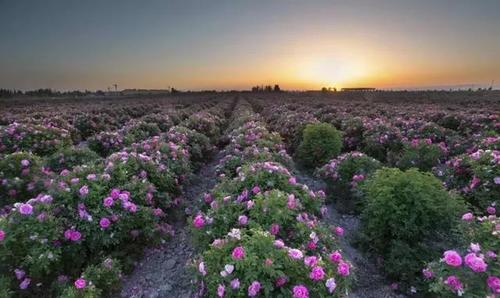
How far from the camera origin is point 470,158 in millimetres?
6457

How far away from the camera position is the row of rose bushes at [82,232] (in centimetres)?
431

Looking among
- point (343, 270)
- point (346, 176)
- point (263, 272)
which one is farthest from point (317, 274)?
point (346, 176)

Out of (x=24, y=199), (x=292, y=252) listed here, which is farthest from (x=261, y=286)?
(x=24, y=199)

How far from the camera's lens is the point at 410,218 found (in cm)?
494

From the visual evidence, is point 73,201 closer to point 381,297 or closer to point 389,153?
point 381,297

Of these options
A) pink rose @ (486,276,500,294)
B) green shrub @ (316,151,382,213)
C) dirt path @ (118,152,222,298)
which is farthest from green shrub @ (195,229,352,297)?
green shrub @ (316,151,382,213)

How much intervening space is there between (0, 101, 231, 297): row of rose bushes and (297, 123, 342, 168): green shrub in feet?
19.2

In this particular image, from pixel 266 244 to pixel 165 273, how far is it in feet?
8.93

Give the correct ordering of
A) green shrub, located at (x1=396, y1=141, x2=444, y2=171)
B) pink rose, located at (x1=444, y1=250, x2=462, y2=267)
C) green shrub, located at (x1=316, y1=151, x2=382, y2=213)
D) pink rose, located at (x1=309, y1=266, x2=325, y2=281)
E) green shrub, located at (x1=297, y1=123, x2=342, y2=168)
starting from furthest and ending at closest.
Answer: green shrub, located at (x1=297, y1=123, x2=342, y2=168) < green shrub, located at (x1=396, y1=141, x2=444, y2=171) < green shrub, located at (x1=316, y1=151, x2=382, y2=213) < pink rose, located at (x1=444, y1=250, x2=462, y2=267) < pink rose, located at (x1=309, y1=266, x2=325, y2=281)

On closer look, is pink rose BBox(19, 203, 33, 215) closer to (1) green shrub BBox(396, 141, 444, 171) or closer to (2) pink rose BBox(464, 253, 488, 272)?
(2) pink rose BBox(464, 253, 488, 272)

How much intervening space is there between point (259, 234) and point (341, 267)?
911 mm

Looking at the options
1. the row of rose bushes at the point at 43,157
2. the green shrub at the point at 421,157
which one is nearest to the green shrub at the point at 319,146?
the green shrub at the point at 421,157

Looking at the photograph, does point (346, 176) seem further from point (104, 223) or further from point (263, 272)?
point (104, 223)

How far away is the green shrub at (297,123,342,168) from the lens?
35.0 feet
